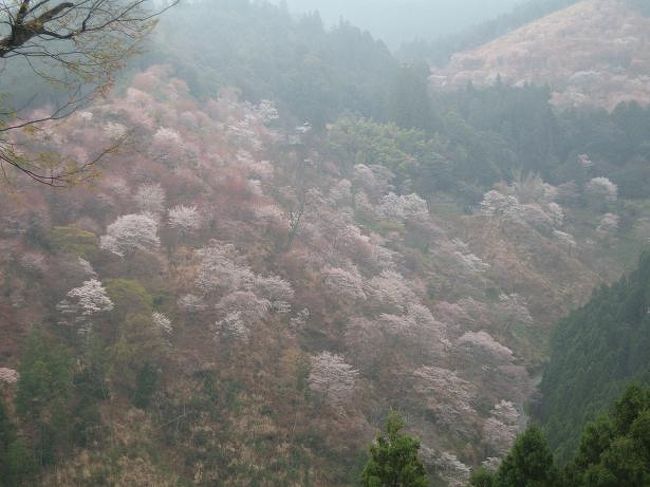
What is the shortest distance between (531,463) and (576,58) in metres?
76.9

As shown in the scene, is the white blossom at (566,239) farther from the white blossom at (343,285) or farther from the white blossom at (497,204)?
the white blossom at (343,285)

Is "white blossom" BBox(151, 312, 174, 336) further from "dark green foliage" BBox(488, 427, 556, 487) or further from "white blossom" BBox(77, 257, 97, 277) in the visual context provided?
"dark green foliage" BBox(488, 427, 556, 487)

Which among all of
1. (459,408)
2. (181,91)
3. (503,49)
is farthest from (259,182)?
(503,49)

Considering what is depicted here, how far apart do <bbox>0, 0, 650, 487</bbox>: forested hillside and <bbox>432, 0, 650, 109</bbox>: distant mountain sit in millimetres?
10539

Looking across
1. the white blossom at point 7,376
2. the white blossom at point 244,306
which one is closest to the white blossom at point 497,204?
the white blossom at point 244,306

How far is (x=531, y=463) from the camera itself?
1055 cm

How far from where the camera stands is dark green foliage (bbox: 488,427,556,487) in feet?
34.5

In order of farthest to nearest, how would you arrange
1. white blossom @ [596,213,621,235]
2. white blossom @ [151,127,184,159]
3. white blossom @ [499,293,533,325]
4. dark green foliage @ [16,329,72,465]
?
white blossom @ [596,213,621,235], white blossom @ [499,293,533,325], white blossom @ [151,127,184,159], dark green foliage @ [16,329,72,465]

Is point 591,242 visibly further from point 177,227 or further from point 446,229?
point 177,227

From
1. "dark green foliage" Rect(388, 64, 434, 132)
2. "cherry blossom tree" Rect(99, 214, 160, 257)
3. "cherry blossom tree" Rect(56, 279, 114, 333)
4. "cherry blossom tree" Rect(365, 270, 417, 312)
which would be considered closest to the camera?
"cherry blossom tree" Rect(56, 279, 114, 333)

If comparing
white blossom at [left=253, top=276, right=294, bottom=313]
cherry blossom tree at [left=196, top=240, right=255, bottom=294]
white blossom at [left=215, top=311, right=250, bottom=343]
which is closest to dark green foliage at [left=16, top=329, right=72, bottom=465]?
white blossom at [left=215, top=311, right=250, bottom=343]

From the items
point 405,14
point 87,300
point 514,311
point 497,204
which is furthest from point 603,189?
point 405,14

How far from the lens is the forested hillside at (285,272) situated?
724 inches

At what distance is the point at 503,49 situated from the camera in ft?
268
